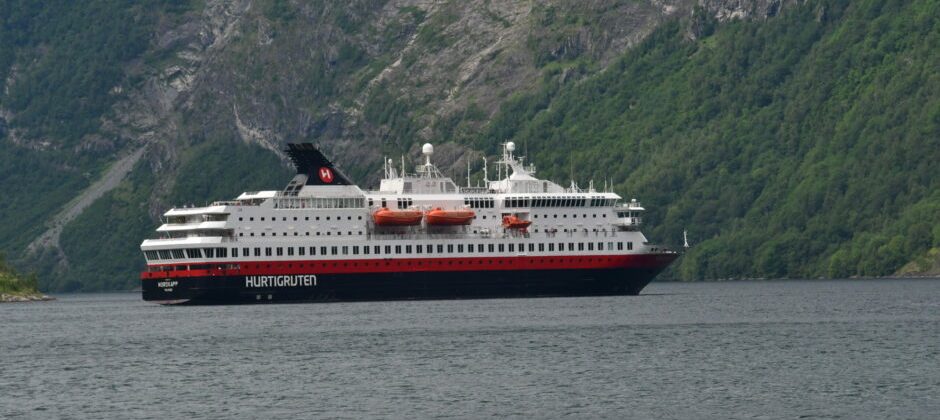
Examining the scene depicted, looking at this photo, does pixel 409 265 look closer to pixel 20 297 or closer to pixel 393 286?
pixel 393 286

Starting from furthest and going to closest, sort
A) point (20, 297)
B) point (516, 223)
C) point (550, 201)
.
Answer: point (20, 297)
point (550, 201)
point (516, 223)

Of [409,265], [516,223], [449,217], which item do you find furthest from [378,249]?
[516,223]

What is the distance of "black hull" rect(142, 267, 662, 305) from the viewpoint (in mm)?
127375

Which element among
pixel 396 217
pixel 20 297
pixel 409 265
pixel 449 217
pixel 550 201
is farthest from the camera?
pixel 20 297

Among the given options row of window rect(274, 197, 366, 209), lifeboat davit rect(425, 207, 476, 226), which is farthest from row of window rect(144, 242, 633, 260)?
row of window rect(274, 197, 366, 209)

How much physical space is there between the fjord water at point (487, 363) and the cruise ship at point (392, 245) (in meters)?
6.54

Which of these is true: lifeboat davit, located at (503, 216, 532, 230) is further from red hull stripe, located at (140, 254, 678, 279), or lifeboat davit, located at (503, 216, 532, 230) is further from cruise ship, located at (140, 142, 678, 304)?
red hull stripe, located at (140, 254, 678, 279)

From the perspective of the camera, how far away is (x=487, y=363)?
81.1 metres

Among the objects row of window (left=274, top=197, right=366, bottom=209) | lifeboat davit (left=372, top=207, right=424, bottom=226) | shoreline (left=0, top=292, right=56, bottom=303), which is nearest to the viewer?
row of window (left=274, top=197, right=366, bottom=209)

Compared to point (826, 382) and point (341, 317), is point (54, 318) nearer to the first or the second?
point (341, 317)

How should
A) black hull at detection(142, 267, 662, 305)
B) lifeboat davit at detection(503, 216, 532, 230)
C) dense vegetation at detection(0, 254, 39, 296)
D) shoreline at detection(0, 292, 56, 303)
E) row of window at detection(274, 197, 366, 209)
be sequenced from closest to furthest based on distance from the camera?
black hull at detection(142, 267, 662, 305)
row of window at detection(274, 197, 366, 209)
lifeboat davit at detection(503, 216, 532, 230)
shoreline at detection(0, 292, 56, 303)
dense vegetation at detection(0, 254, 39, 296)

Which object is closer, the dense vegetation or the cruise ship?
the cruise ship

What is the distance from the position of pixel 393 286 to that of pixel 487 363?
161ft

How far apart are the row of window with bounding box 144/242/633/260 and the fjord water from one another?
6181 mm
